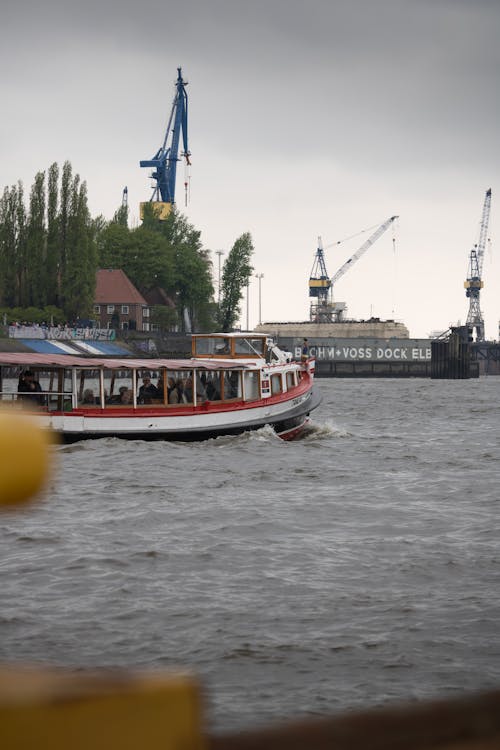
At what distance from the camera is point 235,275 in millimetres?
132500

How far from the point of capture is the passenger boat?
101 feet

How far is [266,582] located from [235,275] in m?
120

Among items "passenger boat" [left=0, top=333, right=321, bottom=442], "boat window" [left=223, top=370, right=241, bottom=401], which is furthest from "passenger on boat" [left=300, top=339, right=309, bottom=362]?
"boat window" [left=223, top=370, right=241, bottom=401]

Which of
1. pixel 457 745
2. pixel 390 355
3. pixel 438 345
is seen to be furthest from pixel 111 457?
pixel 390 355

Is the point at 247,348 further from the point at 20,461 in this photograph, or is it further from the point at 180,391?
the point at 20,461

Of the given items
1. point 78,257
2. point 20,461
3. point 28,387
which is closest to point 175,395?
point 28,387

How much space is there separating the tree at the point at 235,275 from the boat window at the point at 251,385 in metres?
98.8

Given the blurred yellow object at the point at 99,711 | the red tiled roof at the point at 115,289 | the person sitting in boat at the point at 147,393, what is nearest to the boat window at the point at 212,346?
the person sitting in boat at the point at 147,393

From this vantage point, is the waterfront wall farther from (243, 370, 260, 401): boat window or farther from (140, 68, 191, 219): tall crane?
(243, 370, 260, 401): boat window

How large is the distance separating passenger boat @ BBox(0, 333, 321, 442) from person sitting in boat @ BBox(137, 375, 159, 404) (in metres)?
0.03

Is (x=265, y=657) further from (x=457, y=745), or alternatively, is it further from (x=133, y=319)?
(x=133, y=319)

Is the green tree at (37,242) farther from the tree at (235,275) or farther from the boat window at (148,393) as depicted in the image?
the boat window at (148,393)

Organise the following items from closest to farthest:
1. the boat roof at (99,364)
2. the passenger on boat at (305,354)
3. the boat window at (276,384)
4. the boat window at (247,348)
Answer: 1. the boat roof at (99,364)
2. the boat window at (276,384)
3. the boat window at (247,348)
4. the passenger on boat at (305,354)

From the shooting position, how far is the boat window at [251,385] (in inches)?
1344
